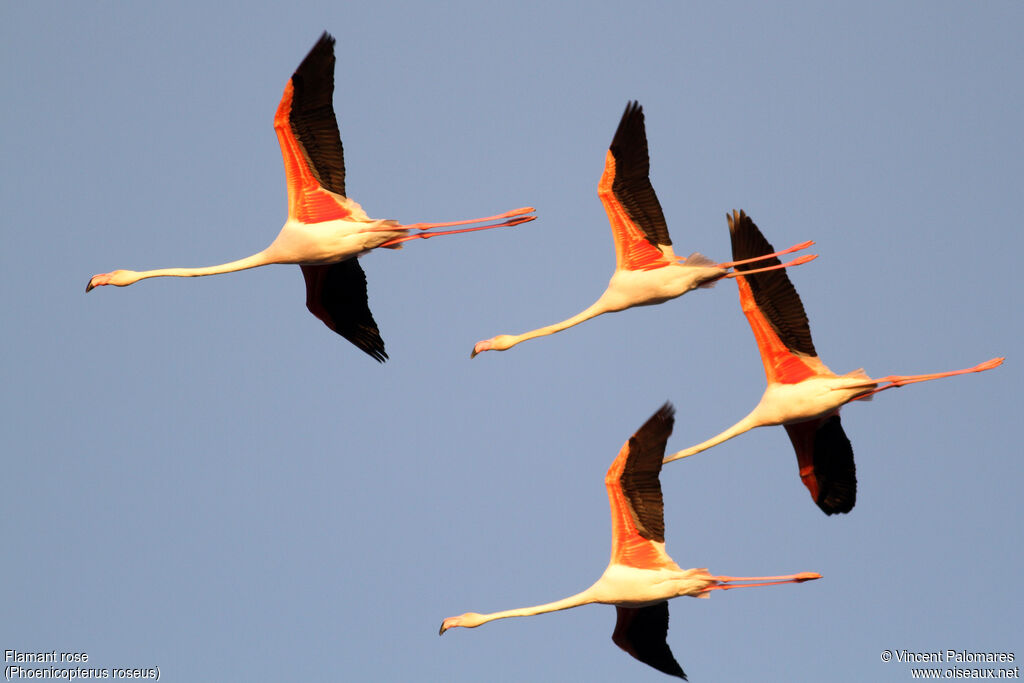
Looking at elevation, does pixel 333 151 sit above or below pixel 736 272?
above

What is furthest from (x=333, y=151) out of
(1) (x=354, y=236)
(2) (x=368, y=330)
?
(2) (x=368, y=330)

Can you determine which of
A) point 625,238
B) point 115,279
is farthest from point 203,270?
point 625,238

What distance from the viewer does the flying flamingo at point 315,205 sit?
3209 centimetres

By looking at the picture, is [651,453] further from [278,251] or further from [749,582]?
[278,251]

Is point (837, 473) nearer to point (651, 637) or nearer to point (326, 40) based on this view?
point (651, 637)

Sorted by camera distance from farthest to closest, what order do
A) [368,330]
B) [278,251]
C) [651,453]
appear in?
1. [368,330]
2. [278,251]
3. [651,453]

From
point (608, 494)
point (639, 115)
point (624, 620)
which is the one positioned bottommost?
point (624, 620)

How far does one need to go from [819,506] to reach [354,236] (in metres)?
8.96

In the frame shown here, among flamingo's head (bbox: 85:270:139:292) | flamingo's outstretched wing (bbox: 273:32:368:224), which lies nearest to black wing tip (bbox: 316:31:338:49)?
flamingo's outstretched wing (bbox: 273:32:368:224)

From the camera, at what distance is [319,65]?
31953 millimetres

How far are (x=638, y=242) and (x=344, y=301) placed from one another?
566cm

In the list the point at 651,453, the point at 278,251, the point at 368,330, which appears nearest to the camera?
the point at 651,453

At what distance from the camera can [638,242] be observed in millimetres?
32906

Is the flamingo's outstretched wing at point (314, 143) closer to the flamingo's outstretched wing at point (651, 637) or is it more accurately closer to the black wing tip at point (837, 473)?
the flamingo's outstretched wing at point (651, 637)
